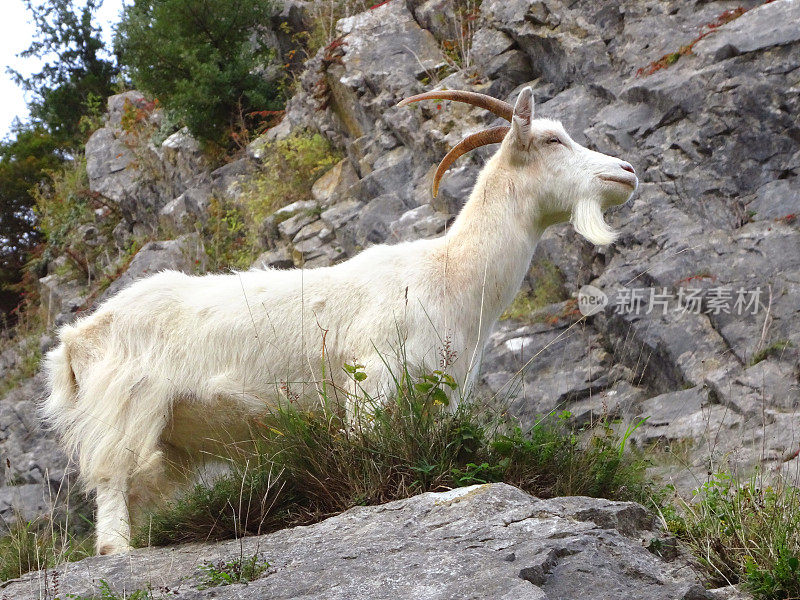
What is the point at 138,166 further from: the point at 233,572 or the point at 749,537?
the point at 749,537

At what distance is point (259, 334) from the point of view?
4.96m

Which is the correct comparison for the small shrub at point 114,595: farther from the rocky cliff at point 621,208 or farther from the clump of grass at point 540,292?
the clump of grass at point 540,292

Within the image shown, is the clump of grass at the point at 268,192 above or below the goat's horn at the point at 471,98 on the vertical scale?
below

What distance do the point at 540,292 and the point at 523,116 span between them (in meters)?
3.47

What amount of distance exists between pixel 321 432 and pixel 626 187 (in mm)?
2652

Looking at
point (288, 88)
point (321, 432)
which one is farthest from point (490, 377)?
point (288, 88)

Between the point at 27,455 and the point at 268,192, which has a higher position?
the point at 268,192

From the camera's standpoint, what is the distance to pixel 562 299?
853cm

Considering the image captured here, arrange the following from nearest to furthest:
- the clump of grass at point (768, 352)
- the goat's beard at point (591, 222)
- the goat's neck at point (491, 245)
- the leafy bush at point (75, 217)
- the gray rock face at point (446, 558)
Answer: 1. the gray rock face at point (446, 558)
2. the goat's neck at point (491, 245)
3. the goat's beard at point (591, 222)
4. the clump of grass at point (768, 352)
5. the leafy bush at point (75, 217)

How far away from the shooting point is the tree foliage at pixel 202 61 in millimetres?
12789

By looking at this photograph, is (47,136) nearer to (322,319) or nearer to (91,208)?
(91,208)

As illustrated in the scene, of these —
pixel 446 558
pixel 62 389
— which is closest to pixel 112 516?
pixel 62 389

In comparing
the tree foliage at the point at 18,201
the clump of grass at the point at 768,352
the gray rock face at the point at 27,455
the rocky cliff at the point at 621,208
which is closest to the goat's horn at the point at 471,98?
the rocky cliff at the point at 621,208

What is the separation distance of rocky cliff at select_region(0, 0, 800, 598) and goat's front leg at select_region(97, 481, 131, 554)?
911 mm
